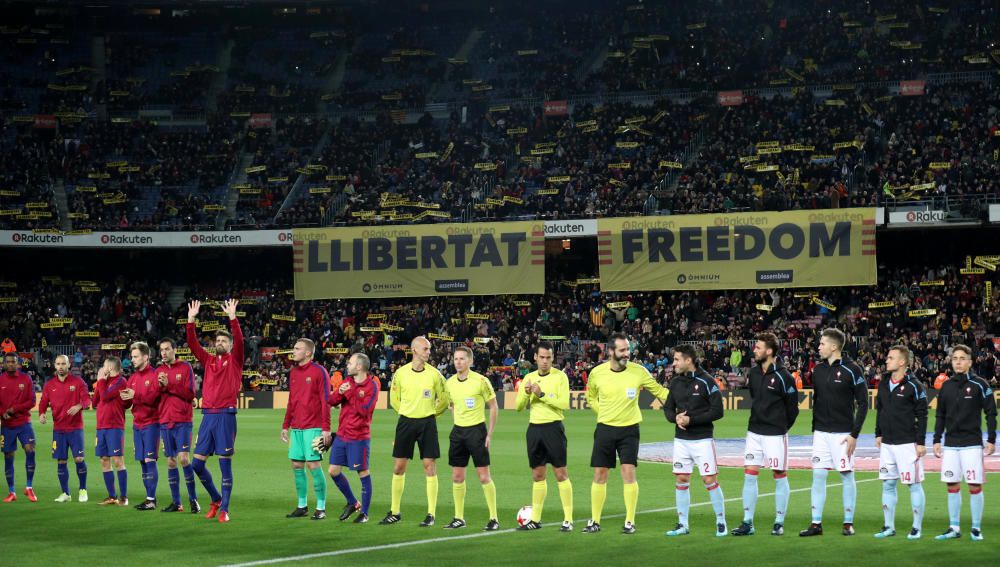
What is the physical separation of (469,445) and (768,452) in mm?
3489

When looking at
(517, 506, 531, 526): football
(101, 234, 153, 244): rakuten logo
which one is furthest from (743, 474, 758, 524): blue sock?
(101, 234, 153, 244): rakuten logo

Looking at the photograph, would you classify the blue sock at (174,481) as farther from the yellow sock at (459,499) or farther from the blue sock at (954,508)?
the blue sock at (954,508)

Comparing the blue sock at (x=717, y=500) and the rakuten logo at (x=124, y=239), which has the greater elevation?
the rakuten logo at (x=124, y=239)

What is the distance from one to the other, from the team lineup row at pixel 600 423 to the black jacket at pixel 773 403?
15 mm

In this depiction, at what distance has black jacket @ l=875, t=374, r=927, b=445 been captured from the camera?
44.5 feet

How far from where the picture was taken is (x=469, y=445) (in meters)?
14.9

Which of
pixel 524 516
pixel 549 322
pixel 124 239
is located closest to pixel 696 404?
pixel 524 516

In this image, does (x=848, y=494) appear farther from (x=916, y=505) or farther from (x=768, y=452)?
(x=768, y=452)

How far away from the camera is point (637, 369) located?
47.7 ft

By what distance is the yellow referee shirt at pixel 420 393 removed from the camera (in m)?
15.4

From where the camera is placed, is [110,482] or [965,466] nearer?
[965,466]

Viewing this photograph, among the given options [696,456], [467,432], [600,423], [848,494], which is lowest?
[848,494]

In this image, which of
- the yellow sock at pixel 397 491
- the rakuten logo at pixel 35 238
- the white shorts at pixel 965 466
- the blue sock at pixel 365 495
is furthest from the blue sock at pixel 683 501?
the rakuten logo at pixel 35 238

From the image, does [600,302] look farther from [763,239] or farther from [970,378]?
[970,378]
